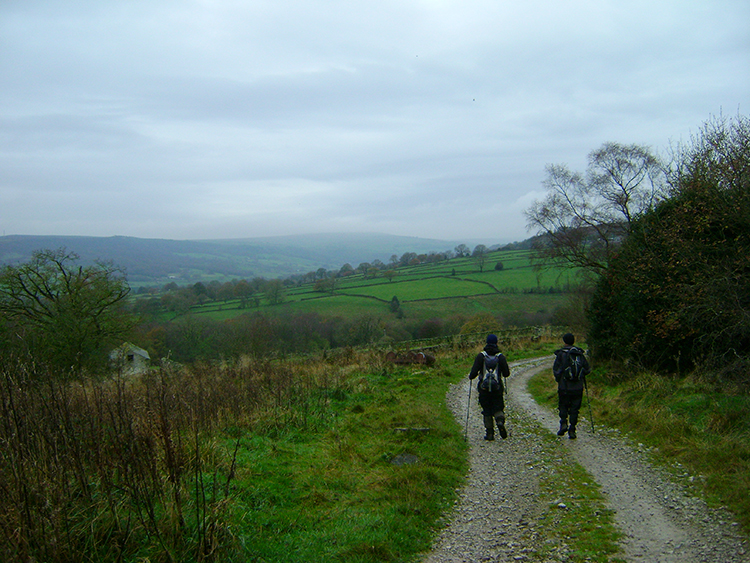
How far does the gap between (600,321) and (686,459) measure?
9.89 metres

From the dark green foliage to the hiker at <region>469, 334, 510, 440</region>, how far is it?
4089mm

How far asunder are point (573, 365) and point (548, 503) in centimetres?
355

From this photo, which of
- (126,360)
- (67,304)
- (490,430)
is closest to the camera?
(490,430)

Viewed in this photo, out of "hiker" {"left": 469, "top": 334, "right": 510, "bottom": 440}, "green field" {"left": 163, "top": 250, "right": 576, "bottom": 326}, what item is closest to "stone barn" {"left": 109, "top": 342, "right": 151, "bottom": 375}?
"hiker" {"left": 469, "top": 334, "right": 510, "bottom": 440}

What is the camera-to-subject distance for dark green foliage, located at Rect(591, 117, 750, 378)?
8914mm

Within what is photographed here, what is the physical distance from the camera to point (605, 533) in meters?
5.08

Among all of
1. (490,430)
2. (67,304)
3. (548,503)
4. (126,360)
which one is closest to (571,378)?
(490,430)

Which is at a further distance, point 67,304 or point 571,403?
point 67,304

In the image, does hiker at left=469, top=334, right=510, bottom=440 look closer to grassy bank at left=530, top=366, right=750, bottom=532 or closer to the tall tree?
grassy bank at left=530, top=366, right=750, bottom=532

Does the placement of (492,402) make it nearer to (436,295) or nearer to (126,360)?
(126,360)

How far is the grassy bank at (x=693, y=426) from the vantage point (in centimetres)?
594

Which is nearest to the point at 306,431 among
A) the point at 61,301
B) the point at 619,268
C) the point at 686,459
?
the point at 686,459

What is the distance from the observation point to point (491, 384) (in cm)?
899

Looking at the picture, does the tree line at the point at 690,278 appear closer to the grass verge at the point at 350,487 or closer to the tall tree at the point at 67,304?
the grass verge at the point at 350,487
